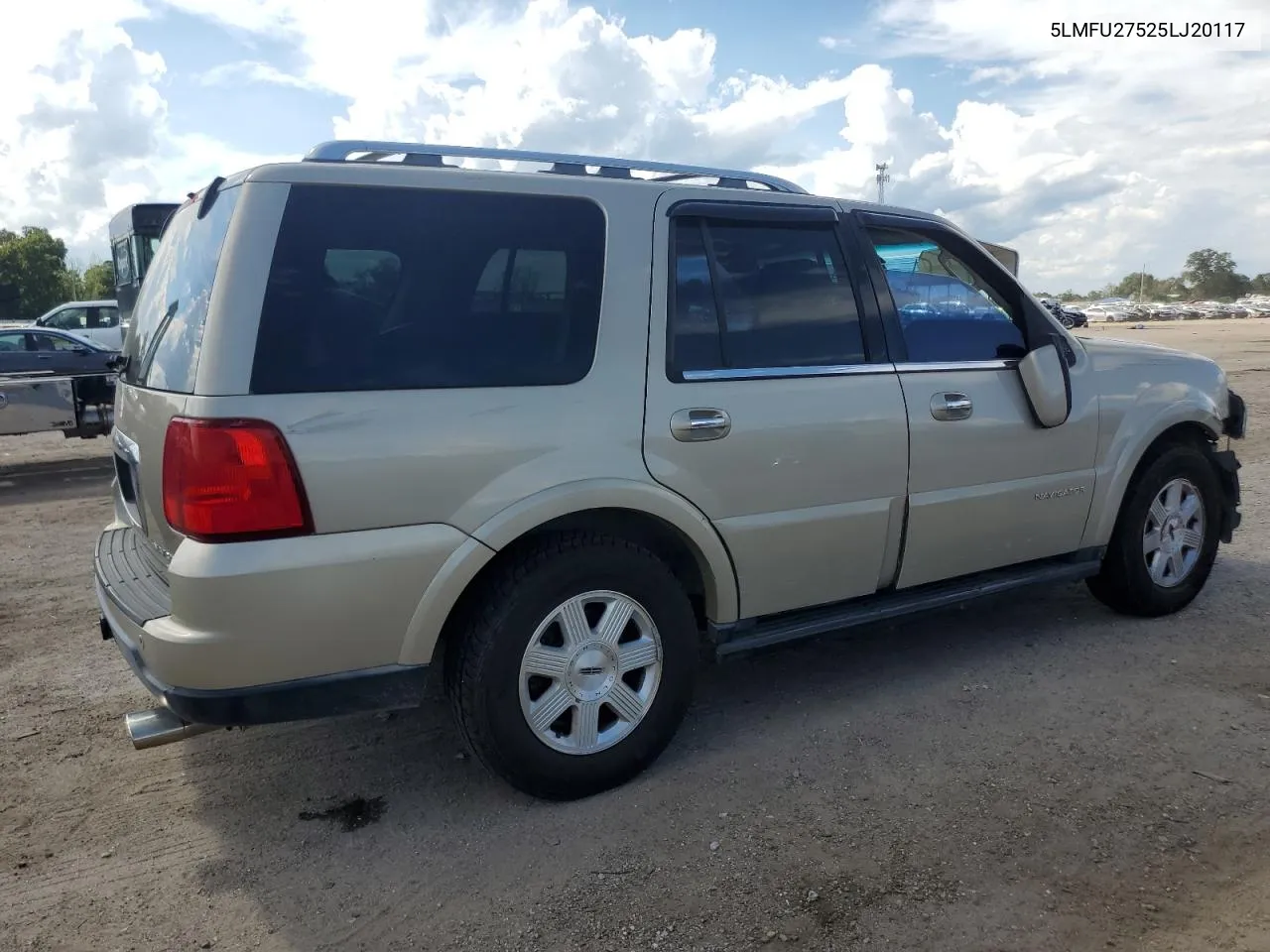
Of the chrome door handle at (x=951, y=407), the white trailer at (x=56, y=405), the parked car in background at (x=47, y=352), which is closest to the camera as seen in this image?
the chrome door handle at (x=951, y=407)

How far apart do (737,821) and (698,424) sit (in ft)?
4.15

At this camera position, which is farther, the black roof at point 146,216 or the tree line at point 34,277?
the tree line at point 34,277

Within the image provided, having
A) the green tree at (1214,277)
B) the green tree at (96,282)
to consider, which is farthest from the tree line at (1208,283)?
the green tree at (96,282)

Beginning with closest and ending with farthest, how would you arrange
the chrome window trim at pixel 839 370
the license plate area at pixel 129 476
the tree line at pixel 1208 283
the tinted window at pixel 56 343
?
the license plate area at pixel 129 476 → the chrome window trim at pixel 839 370 → the tinted window at pixel 56 343 → the tree line at pixel 1208 283

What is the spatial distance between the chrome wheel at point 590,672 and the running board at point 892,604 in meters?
0.38

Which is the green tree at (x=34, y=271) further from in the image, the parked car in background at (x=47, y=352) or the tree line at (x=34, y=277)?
the parked car in background at (x=47, y=352)

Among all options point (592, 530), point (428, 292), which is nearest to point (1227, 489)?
point (592, 530)

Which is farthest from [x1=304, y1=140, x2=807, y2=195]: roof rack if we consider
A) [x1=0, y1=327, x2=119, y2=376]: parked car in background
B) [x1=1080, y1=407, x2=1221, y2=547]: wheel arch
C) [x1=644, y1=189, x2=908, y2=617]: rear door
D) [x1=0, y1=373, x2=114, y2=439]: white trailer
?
[x1=0, y1=327, x2=119, y2=376]: parked car in background

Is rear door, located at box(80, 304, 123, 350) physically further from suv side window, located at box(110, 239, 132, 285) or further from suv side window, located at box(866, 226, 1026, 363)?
suv side window, located at box(866, 226, 1026, 363)

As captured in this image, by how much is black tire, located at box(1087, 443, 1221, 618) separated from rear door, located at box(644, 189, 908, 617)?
1.54 metres

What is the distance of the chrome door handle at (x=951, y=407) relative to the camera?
3830mm

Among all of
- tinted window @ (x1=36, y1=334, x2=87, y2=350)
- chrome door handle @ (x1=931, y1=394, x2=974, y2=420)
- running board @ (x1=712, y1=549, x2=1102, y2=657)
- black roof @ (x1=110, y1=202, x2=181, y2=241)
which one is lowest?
running board @ (x1=712, y1=549, x2=1102, y2=657)

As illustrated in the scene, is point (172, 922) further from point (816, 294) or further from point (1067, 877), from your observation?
point (816, 294)

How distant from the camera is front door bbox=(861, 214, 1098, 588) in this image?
151 inches
